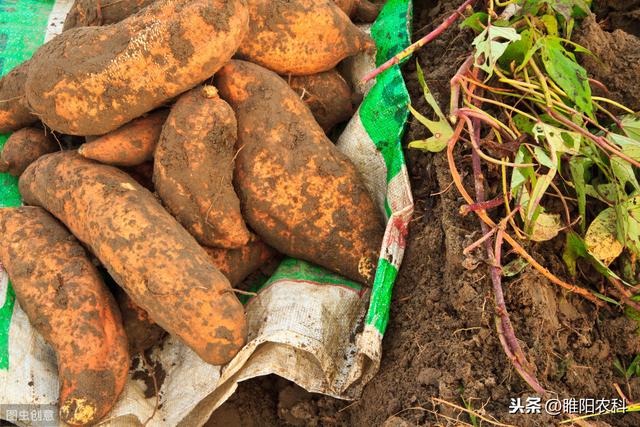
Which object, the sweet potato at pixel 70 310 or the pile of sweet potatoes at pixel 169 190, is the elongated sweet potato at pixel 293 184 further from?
the sweet potato at pixel 70 310

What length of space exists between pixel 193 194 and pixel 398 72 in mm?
731

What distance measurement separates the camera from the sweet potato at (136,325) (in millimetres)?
1737

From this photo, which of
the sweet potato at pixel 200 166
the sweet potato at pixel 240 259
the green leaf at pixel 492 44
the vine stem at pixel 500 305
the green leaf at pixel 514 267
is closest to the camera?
the vine stem at pixel 500 305

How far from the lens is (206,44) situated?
1.64 meters

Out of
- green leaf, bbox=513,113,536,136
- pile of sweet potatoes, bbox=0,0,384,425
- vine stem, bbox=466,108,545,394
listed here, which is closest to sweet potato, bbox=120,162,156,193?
pile of sweet potatoes, bbox=0,0,384,425

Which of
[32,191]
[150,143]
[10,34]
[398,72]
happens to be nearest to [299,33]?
[398,72]

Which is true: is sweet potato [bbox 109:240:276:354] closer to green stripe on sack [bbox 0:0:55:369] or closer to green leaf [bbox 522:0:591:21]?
green stripe on sack [bbox 0:0:55:369]

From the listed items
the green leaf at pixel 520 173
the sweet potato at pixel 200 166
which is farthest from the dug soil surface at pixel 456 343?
the sweet potato at pixel 200 166

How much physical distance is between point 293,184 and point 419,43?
1.90 feet

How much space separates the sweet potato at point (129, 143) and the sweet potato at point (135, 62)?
4 centimetres

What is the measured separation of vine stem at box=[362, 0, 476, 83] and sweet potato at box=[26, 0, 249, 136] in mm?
440

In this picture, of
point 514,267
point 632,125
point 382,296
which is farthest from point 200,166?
point 632,125

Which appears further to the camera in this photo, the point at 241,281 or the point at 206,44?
the point at 241,281

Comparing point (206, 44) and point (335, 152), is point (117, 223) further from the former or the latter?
point (335, 152)
